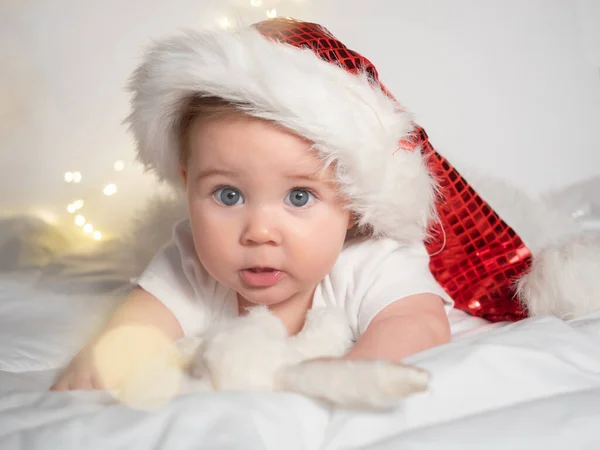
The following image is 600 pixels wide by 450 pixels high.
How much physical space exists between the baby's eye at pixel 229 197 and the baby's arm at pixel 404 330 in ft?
0.93

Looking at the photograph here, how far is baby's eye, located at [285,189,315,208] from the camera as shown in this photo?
3.57 ft

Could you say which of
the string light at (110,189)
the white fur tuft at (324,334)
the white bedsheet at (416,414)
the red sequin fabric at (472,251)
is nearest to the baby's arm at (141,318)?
the white bedsheet at (416,414)

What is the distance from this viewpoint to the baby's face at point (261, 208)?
3.47 feet

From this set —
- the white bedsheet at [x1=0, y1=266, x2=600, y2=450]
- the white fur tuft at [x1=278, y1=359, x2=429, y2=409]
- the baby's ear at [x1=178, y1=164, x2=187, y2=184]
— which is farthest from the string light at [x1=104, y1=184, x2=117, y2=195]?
the white fur tuft at [x1=278, y1=359, x2=429, y2=409]

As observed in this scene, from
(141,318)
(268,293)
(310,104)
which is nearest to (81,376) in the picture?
(141,318)

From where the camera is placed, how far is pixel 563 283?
126cm

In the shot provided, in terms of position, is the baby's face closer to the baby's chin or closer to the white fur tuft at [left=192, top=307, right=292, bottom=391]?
the baby's chin

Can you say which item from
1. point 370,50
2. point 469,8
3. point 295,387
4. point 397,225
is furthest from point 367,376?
point 469,8

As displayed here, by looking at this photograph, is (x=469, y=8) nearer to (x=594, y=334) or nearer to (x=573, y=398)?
(x=594, y=334)

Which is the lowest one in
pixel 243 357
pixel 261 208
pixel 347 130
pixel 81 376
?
pixel 81 376

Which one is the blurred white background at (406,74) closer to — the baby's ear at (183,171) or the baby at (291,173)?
the baby's ear at (183,171)

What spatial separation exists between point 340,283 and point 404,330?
0.19 meters

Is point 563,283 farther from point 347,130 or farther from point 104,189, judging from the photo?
point 104,189

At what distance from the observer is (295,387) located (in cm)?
84
